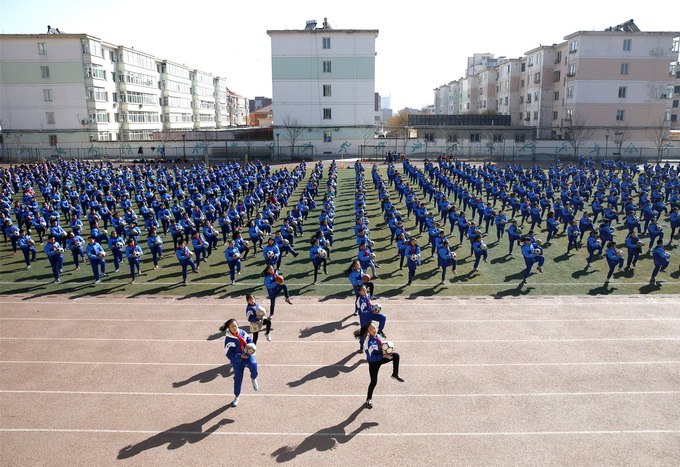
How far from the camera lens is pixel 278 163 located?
54.6m

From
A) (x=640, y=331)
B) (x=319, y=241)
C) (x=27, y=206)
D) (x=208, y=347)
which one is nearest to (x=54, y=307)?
(x=208, y=347)

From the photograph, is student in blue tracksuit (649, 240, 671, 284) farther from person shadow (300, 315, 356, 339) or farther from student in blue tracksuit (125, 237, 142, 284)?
student in blue tracksuit (125, 237, 142, 284)

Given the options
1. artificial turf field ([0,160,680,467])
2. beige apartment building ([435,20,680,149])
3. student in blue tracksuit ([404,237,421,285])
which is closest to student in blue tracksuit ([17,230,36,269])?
artificial turf field ([0,160,680,467])

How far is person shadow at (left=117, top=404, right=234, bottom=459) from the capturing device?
24.7 feet

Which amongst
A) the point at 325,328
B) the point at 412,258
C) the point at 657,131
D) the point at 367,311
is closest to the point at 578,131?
the point at 657,131

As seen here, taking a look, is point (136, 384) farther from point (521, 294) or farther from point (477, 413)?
point (521, 294)

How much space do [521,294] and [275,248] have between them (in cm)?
763

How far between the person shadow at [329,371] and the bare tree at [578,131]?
53.2 m

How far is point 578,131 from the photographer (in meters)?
56.0

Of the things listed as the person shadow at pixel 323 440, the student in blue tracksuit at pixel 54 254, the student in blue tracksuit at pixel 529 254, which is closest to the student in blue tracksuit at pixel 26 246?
the student in blue tracksuit at pixel 54 254

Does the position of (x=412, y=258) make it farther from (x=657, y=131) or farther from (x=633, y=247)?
(x=657, y=131)

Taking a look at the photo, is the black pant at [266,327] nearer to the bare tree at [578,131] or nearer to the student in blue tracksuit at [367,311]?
the student in blue tracksuit at [367,311]

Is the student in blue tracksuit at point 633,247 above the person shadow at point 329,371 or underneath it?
above

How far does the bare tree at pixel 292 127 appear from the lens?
190ft
